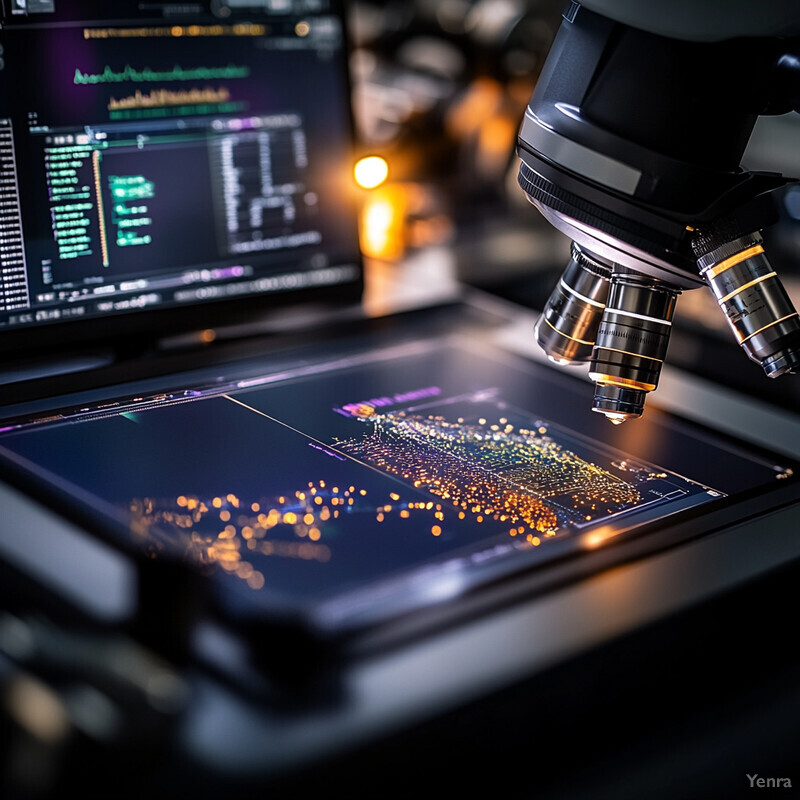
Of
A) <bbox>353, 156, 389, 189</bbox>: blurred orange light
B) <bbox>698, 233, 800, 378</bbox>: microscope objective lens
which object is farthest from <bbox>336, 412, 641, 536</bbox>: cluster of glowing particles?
<bbox>353, 156, 389, 189</bbox>: blurred orange light

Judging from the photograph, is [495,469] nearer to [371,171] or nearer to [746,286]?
[746,286]

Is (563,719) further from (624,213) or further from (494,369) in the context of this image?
(494,369)

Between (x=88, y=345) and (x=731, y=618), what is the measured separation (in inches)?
19.8

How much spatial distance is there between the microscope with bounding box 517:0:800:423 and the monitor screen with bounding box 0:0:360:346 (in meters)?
0.31

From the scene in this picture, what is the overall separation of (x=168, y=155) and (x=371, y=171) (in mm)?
297

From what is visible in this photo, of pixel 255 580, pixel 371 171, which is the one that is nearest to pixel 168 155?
pixel 371 171

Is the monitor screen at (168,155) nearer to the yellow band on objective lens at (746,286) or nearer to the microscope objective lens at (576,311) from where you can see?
the microscope objective lens at (576,311)

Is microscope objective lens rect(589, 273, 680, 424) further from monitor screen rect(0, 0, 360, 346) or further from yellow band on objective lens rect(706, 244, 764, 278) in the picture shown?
monitor screen rect(0, 0, 360, 346)

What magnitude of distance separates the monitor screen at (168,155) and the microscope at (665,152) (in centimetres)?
31

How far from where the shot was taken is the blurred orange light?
1.04m

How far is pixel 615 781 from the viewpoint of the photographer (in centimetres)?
55

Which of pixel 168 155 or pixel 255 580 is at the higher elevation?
pixel 168 155

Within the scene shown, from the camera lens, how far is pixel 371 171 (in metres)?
1.06

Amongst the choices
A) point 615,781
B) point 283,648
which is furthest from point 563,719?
point 283,648
